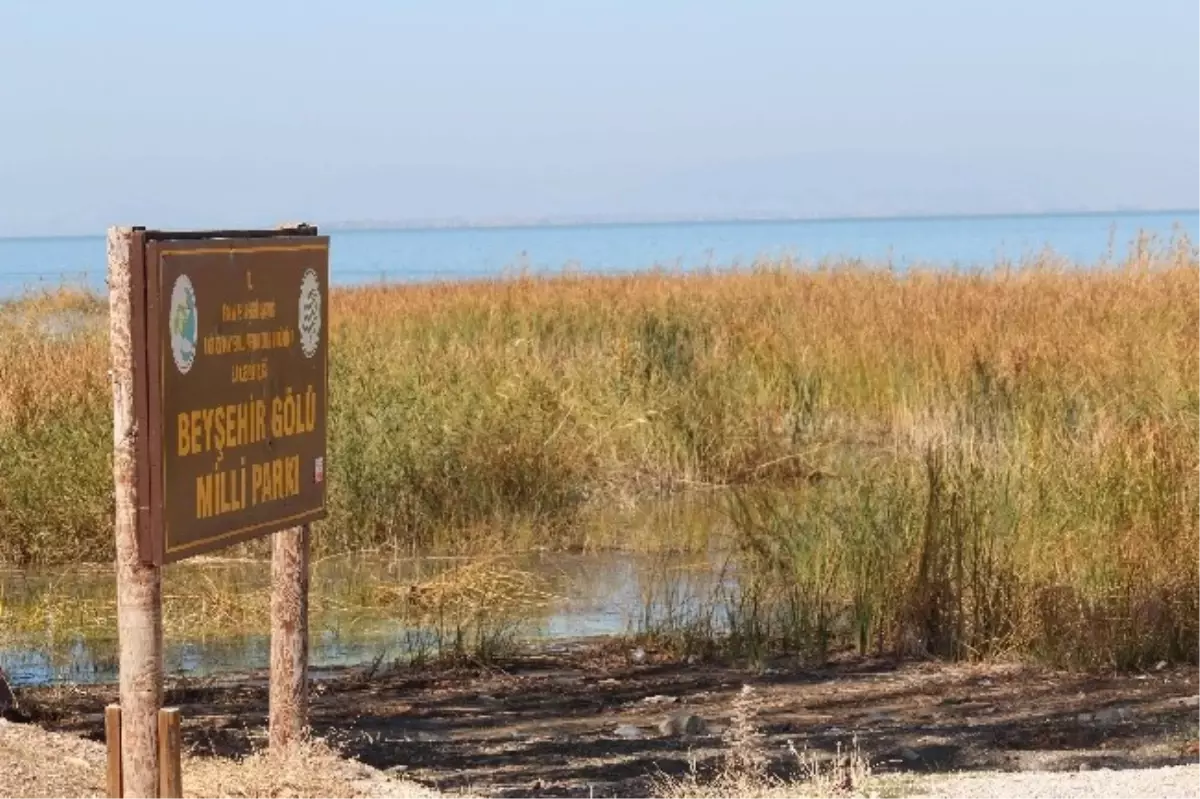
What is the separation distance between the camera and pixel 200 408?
4773 mm

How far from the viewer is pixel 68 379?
42.8 ft

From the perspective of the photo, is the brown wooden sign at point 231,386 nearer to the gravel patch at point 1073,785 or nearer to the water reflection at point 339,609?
the gravel patch at point 1073,785

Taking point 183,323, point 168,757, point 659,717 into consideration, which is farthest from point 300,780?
point 659,717

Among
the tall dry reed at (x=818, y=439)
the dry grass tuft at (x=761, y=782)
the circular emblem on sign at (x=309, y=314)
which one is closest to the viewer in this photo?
the dry grass tuft at (x=761, y=782)

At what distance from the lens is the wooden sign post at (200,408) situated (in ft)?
15.0

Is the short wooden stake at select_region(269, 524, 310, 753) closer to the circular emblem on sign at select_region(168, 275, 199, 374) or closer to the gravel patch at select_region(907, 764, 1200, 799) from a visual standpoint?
the circular emblem on sign at select_region(168, 275, 199, 374)

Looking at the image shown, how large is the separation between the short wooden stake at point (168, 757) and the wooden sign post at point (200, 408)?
16 millimetres

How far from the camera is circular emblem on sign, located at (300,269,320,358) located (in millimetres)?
5355

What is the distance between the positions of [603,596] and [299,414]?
523 cm

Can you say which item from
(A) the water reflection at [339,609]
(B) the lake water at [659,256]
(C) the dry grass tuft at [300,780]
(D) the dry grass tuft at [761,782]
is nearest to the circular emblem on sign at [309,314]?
(C) the dry grass tuft at [300,780]

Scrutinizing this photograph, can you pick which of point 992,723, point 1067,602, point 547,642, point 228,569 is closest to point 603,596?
point 547,642

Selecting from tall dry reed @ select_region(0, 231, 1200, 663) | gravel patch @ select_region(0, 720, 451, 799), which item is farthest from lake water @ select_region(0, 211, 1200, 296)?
gravel patch @ select_region(0, 720, 451, 799)

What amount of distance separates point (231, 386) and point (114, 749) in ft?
3.04

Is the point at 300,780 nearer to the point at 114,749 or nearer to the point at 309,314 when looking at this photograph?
the point at 114,749
